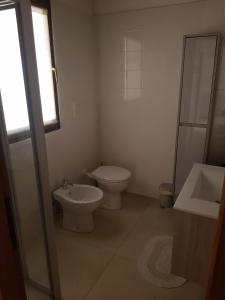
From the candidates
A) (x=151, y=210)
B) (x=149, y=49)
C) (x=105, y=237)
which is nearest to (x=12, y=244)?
(x=105, y=237)

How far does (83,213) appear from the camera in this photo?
2.41 metres

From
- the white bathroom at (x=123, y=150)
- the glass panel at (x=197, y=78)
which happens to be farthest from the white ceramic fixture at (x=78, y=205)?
the glass panel at (x=197, y=78)

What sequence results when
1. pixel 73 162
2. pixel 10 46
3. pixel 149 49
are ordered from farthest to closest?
pixel 73 162 < pixel 149 49 < pixel 10 46

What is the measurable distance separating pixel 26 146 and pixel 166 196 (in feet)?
6.78

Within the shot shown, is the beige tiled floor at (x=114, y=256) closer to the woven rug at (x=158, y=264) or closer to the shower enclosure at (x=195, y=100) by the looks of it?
the woven rug at (x=158, y=264)

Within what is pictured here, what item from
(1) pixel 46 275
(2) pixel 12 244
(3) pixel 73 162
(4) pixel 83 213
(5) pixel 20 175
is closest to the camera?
(2) pixel 12 244

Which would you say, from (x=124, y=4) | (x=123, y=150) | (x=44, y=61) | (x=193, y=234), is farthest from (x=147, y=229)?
(x=124, y=4)

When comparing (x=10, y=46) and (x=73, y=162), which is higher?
(x=10, y=46)

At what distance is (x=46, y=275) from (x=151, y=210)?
1674mm

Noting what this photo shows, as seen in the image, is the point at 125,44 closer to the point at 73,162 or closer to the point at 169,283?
the point at 73,162

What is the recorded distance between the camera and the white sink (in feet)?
5.68

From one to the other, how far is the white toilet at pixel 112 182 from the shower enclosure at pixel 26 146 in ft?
4.55

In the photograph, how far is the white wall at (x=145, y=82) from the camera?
8.11ft

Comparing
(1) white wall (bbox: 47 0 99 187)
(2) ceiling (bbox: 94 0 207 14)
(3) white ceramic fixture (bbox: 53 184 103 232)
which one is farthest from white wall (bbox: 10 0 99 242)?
(3) white ceramic fixture (bbox: 53 184 103 232)
